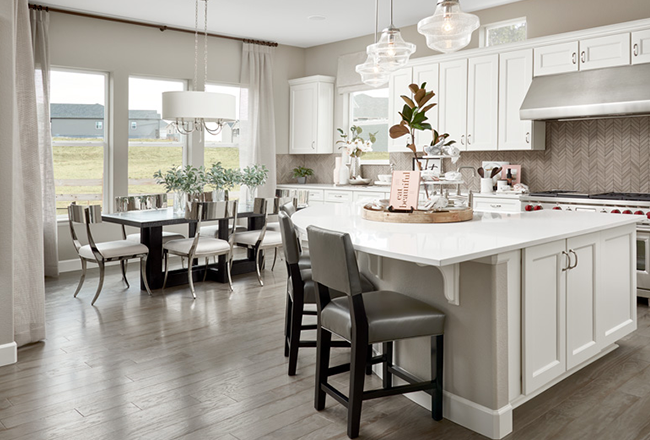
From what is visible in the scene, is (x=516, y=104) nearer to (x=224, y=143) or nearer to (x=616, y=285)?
(x=616, y=285)

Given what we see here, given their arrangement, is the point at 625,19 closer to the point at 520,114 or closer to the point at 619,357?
the point at 520,114

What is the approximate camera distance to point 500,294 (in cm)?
240

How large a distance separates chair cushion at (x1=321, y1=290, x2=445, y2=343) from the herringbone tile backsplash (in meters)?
3.59

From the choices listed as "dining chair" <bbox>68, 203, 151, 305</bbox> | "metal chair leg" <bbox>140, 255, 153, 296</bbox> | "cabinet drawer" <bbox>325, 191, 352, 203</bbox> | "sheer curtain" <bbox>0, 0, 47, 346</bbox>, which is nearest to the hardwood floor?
"sheer curtain" <bbox>0, 0, 47, 346</bbox>

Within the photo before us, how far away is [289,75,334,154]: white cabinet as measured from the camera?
25.5 feet

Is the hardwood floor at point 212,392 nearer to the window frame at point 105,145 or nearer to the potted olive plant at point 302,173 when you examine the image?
the window frame at point 105,145

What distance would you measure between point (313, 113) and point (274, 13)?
5.87 feet

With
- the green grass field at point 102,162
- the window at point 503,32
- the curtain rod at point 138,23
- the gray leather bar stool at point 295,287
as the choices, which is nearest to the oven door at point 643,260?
the window at point 503,32

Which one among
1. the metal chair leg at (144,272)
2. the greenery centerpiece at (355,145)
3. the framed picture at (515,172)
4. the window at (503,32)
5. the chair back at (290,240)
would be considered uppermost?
the window at (503,32)

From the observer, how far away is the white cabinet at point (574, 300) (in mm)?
2605

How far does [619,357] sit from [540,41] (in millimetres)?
3184

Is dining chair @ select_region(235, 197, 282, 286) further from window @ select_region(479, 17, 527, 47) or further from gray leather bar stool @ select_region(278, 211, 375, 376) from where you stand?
window @ select_region(479, 17, 527, 47)

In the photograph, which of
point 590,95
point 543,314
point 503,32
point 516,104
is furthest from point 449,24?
point 503,32

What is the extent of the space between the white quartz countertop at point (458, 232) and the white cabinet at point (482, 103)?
2.14 meters
